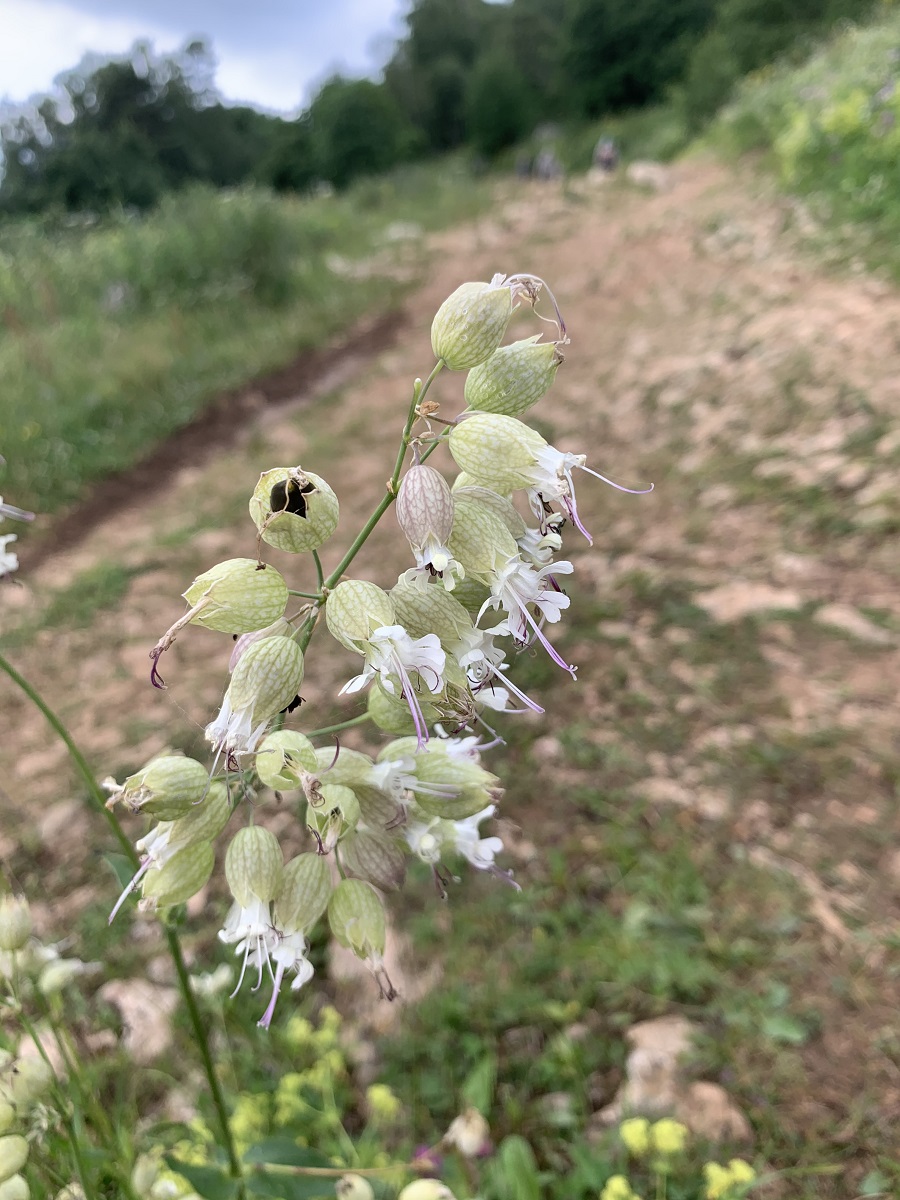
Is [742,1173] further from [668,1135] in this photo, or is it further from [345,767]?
[345,767]

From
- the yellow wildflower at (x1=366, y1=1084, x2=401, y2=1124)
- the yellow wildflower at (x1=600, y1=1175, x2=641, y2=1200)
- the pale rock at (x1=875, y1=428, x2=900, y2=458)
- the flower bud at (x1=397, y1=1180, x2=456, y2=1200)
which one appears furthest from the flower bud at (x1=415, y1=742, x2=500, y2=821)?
the pale rock at (x1=875, y1=428, x2=900, y2=458)

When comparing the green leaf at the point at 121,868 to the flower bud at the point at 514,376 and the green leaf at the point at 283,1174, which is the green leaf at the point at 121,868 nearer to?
the green leaf at the point at 283,1174

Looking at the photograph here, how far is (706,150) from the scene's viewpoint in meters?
11.0

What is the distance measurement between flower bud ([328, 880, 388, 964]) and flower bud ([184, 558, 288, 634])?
36 cm

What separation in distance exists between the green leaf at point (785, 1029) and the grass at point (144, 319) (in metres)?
5.50

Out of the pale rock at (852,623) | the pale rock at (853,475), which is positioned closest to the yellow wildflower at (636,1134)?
the pale rock at (852,623)

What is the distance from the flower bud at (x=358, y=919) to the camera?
3.11 feet

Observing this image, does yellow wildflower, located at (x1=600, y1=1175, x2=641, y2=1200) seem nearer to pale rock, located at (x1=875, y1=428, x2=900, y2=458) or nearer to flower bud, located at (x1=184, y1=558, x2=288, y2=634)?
flower bud, located at (x1=184, y1=558, x2=288, y2=634)

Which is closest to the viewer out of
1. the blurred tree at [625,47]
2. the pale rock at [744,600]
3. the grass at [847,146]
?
the pale rock at [744,600]

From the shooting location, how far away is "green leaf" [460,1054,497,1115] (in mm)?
1786

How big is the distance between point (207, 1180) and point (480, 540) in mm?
1027

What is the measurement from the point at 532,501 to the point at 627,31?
29.8 meters

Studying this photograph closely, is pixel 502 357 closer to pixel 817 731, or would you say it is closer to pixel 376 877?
pixel 376 877

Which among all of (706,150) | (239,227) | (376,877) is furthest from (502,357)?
(706,150)
